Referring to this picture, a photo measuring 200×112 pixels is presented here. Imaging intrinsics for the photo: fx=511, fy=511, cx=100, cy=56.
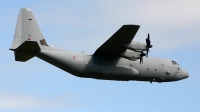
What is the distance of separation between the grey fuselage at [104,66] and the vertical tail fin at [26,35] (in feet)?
2.98

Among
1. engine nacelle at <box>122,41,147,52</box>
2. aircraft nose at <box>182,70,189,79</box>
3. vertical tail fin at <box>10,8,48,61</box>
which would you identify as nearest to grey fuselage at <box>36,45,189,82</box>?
vertical tail fin at <box>10,8,48,61</box>

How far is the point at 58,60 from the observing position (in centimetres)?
4288

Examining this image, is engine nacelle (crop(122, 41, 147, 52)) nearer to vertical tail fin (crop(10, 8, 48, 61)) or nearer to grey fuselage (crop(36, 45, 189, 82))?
grey fuselage (crop(36, 45, 189, 82))

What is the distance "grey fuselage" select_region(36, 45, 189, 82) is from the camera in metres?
43.1

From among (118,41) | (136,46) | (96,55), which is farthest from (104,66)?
(136,46)

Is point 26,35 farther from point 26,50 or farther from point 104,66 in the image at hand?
point 104,66

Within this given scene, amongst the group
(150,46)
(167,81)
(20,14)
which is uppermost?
(20,14)

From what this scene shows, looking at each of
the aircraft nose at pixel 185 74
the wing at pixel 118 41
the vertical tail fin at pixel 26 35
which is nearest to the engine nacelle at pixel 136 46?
the wing at pixel 118 41

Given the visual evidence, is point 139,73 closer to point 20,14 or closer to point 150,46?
point 150,46

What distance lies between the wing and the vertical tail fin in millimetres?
5167

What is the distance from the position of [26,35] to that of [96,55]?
20.6 feet

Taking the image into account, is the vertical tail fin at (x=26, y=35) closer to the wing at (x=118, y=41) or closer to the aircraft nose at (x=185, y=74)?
the wing at (x=118, y=41)

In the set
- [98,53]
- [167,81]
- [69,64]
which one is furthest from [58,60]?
[167,81]

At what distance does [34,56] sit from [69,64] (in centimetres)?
304
